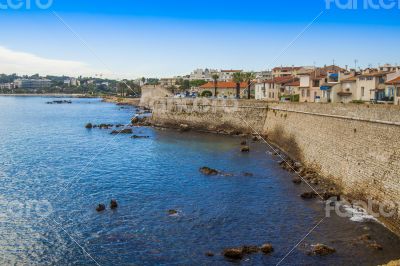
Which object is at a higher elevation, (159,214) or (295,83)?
(295,83)

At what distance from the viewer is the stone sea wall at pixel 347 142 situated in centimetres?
2628

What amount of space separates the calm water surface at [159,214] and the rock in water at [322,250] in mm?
455

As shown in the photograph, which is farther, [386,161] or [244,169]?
[244,169]

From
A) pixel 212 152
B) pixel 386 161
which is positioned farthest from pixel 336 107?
pixel 212 152

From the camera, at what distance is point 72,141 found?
2494 inches

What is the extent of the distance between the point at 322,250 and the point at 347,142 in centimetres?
1269

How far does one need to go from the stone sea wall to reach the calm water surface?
8.65 ft

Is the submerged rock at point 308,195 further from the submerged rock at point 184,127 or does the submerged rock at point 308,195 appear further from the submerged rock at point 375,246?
the submerged rock at point 184,127

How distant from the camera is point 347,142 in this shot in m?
32.8

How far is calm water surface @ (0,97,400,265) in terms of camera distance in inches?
888

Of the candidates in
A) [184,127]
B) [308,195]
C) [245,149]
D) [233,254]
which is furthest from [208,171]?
[184,127]

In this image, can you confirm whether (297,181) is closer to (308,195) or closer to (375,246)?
(308,195)

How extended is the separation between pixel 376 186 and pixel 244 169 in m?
16.3

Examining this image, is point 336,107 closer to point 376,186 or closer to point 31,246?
point 376,186
